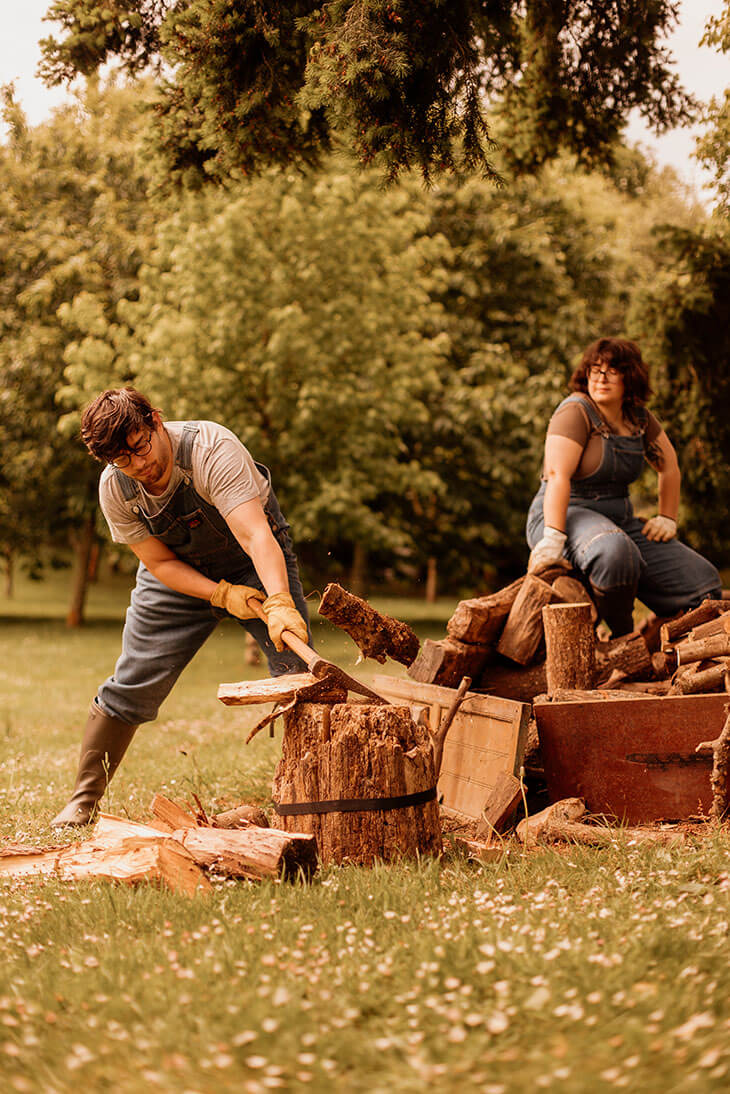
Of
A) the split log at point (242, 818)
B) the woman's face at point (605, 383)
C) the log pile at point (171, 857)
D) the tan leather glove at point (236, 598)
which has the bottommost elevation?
the split log at point (242, 818)

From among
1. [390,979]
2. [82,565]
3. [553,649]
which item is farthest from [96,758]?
[82,565]

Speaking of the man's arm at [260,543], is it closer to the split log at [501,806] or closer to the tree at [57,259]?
the split log at [501,806]

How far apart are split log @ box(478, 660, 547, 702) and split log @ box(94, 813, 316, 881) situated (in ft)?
6.47

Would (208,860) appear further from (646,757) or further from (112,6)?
(112,6)

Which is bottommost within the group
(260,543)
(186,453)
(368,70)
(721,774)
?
(721,774)

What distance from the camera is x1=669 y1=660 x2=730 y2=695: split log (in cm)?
450

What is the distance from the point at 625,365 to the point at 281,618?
262cm

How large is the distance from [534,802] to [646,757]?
0.60 m

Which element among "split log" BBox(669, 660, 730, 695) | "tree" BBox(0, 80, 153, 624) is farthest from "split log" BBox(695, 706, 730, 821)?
"tree" BBox(0, 80, 153, 624)

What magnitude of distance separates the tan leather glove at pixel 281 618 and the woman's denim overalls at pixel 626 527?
1.89 m

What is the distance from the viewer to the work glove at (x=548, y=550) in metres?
5.30

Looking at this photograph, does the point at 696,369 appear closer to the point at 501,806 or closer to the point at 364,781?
the point at 501,806

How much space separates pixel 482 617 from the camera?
5.05 m

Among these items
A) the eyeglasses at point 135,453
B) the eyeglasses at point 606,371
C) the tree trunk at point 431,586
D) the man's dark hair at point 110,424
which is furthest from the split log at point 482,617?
the tree trunk at point 431,586
